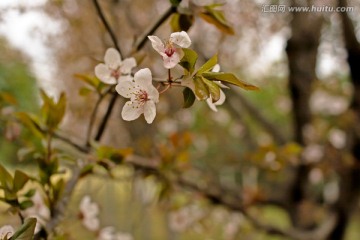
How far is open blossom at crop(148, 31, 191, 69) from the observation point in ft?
1.45

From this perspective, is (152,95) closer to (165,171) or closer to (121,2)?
(165,171)

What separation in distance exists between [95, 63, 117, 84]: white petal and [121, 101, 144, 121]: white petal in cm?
10

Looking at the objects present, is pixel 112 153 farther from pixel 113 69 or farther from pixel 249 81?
pixel 249 81

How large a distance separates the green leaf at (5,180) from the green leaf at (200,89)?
0.26 meters

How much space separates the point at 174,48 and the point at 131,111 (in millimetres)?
96

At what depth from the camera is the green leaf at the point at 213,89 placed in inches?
17.1

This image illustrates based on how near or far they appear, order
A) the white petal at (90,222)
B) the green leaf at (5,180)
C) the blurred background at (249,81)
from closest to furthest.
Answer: the green leaf at (5,180) < the white petal at (90,222) < the blurred background at (249,81)

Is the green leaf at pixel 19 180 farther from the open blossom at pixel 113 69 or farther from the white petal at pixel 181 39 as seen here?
the white petal at pixel 181 39

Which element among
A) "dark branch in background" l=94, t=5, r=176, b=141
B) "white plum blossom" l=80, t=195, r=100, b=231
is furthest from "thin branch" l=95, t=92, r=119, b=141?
"white plum blossom" l=80, t=195, r=100, b=231

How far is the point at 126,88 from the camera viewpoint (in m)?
0.50

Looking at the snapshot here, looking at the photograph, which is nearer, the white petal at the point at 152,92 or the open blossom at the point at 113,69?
the white petal at the point at 152,92

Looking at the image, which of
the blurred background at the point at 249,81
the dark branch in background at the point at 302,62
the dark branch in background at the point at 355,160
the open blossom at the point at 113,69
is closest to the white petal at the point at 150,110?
the open blossom at the point at 113,69

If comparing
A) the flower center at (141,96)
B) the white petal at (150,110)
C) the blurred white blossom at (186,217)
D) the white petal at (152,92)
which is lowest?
Result: the blurred white blossom at (186,217)

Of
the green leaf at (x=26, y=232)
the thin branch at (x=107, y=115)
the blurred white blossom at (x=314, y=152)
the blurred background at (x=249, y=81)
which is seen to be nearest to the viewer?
the green leaf at (x=26, y=232)
